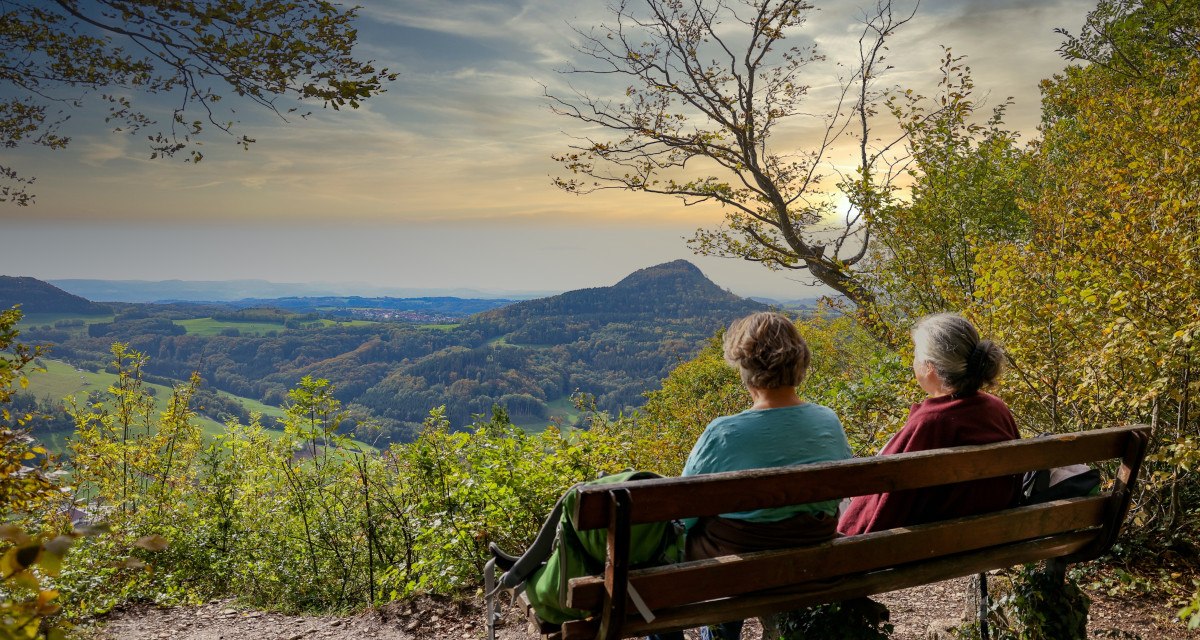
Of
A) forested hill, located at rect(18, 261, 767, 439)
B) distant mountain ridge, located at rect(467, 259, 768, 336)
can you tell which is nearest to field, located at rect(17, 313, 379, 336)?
forested hill, located at rect(18, 261, 767, 439)

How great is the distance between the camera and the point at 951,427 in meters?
2.99

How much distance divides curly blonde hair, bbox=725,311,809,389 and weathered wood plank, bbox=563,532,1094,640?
77cm

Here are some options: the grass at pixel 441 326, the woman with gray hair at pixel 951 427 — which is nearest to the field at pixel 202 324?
the grass at pixel 441 326

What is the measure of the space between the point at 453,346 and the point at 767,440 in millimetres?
137122

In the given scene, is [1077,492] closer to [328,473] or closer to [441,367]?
[328,473]

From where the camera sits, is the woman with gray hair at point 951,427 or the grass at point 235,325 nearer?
the woman with gray hair at point 951,427

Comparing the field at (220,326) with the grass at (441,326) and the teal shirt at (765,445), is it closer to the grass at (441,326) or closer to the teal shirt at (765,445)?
the grass at (441,326)

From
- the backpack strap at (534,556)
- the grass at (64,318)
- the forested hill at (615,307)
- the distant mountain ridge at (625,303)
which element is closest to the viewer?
the backpack strap at (534,556)

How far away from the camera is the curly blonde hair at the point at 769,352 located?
9.01 feet

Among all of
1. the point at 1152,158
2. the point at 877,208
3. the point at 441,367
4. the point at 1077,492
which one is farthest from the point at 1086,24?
the point at 441,367

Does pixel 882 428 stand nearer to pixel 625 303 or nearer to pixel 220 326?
pixel 625 303

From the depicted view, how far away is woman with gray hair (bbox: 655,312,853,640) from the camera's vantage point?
2551 millimetres

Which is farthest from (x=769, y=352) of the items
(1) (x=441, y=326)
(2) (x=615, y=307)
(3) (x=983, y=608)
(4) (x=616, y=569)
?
(2) (x=615, y=307)

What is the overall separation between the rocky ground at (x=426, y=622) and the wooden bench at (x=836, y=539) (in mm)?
1133
